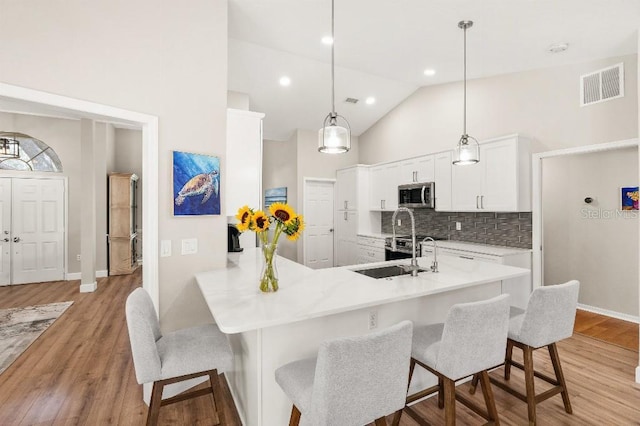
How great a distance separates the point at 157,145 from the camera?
2.39 meters

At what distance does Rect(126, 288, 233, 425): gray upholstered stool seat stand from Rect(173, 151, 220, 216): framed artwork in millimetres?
831

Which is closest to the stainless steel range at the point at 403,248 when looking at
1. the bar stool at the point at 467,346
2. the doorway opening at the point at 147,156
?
the bar stool at the point at 467,346

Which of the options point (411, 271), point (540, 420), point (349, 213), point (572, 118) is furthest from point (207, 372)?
point (349, 213)

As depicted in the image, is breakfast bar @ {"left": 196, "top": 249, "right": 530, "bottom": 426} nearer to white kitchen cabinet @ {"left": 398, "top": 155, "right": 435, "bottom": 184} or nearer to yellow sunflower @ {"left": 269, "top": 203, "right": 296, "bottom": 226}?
yellow sunflower @ {"left": 269, "top": 203, "right": 296, "bottom": 226}

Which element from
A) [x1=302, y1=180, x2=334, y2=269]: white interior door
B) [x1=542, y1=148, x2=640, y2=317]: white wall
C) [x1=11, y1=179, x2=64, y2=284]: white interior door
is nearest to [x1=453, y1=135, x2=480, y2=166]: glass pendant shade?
[x1=542, y1=148, x2=640, y2=317]: white wall

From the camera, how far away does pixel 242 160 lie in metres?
3.10

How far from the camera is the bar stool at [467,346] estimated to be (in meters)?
1.61

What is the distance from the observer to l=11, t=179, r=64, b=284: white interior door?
5.75 m

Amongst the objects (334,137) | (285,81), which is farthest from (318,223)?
(334,137)

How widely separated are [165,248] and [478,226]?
423 centimetres

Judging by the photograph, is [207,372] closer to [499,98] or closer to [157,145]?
[157,145]

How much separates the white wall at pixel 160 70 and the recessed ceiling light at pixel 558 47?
3344 millimetres

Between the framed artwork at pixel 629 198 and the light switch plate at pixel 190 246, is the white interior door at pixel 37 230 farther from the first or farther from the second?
the framed artwork at pixel 629 198

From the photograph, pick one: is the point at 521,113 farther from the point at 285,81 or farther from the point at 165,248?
the point at 165,248
